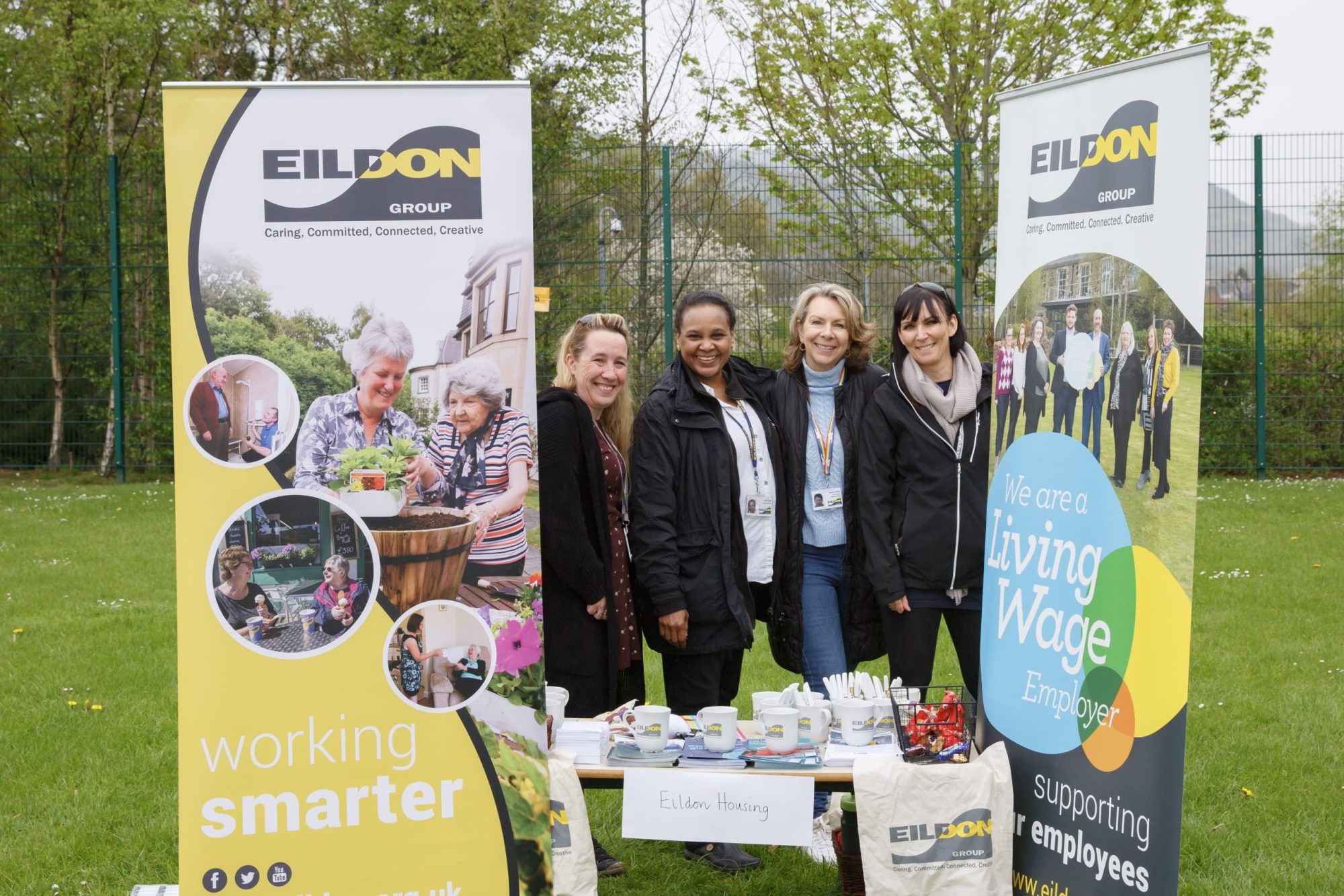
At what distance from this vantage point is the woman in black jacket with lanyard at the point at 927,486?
3369mm

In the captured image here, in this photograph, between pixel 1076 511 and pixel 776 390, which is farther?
pixel 776 390

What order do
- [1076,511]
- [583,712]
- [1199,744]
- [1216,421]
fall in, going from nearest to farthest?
[1076,511] → [583,712] → [1199,744] → [1216,421]

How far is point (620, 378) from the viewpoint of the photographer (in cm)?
354

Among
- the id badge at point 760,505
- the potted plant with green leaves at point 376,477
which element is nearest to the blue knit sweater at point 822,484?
the id badge at point 760,505

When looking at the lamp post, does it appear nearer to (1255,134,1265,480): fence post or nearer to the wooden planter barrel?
(1255,134,1265,480): fence post

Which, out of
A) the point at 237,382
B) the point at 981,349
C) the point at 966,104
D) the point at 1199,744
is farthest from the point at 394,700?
the point at 966,104

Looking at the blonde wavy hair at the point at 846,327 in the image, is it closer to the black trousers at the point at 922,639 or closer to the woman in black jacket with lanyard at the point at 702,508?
the woman in black jacket with lanyard at the point at 702,508

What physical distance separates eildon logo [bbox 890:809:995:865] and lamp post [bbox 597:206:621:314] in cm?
774

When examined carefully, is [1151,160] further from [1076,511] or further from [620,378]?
[620,378]

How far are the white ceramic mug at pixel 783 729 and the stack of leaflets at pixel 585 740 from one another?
0.43 meters

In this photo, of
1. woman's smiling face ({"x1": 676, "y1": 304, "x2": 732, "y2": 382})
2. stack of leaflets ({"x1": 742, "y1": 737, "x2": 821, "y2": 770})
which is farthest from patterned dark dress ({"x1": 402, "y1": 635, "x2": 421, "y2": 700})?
woman's smiling face ({"x1": 676, "y1": 304, "x2": 732, "y2": 382})

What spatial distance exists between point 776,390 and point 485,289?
1285mm

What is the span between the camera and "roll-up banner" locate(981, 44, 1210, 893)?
8.68 ft

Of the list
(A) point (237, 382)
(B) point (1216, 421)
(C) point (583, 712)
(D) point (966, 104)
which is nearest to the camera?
(A) point (237, 382)
